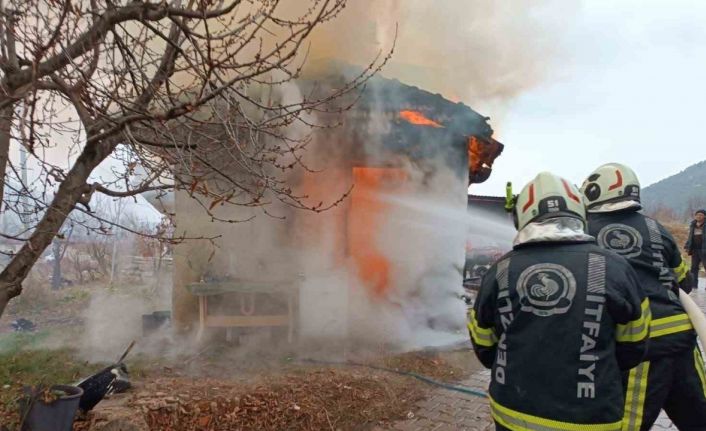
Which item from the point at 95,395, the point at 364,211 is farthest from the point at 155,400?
the point at 364,211

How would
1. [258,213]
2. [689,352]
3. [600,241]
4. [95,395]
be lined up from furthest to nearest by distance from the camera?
[258,213], [95,395], [600,241], [689,352]

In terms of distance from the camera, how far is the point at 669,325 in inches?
111

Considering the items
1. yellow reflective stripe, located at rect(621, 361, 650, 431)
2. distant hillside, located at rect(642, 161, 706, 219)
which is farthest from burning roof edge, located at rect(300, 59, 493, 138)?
distant hillside, located at rect(642, 161, 706, 219)

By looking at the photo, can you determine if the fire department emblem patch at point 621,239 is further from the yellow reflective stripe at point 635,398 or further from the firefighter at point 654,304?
the yellow reflective stripe at point 635,398

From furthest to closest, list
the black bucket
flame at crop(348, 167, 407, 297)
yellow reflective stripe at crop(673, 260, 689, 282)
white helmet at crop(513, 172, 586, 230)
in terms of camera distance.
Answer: flame at crop(348, 167, 407, 297)
the black bucket
yellow reflective stripe at crop(673, 260, 689, 282)
white helmet at crop(513, 172, 586, 230)

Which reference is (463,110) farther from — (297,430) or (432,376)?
(297,430)

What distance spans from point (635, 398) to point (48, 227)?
3.54m

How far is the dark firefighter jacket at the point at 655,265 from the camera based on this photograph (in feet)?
9.17

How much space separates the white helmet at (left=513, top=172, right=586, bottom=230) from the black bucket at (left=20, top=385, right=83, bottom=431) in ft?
10.8

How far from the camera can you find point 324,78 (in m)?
7.24

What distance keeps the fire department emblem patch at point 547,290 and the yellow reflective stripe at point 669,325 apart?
4.08 ft

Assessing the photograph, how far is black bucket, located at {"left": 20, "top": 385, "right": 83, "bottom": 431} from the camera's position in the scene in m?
3.25

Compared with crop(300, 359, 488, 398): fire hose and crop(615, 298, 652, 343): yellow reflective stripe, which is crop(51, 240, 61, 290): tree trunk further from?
crop(615, 298, 652, 343): yellow reflective stripe

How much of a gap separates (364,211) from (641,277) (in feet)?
Result: 16.8
